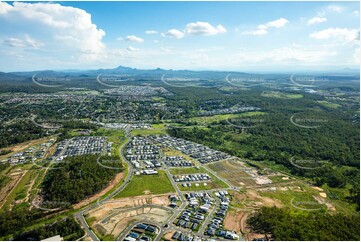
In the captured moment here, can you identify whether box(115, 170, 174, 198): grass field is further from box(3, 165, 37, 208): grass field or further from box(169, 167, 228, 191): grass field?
box(3, 165, 37, 208): grass field

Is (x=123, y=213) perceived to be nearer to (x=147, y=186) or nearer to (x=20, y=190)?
(x=147, y=186)

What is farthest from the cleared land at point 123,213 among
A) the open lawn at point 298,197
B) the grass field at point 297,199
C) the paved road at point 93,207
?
the grass field at point 297,199

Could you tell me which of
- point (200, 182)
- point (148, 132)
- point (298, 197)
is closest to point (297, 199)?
point (298, 197)

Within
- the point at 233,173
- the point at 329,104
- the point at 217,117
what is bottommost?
the point at 233,173

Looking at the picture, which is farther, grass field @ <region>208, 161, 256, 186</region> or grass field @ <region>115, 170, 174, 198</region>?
grass field @ <region>208, 161, 256, 186</region>

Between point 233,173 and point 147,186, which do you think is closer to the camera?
point 147,186

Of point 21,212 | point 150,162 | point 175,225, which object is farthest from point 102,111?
point 175,225

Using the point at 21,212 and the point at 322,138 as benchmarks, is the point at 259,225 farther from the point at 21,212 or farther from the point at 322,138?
the point at 322,138

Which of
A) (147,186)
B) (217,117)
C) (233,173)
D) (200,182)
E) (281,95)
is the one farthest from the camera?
(281,95)

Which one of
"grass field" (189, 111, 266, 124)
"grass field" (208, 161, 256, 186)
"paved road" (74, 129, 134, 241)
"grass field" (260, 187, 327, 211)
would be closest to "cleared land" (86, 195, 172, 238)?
"paved road" (74, 129, 134, 241)
